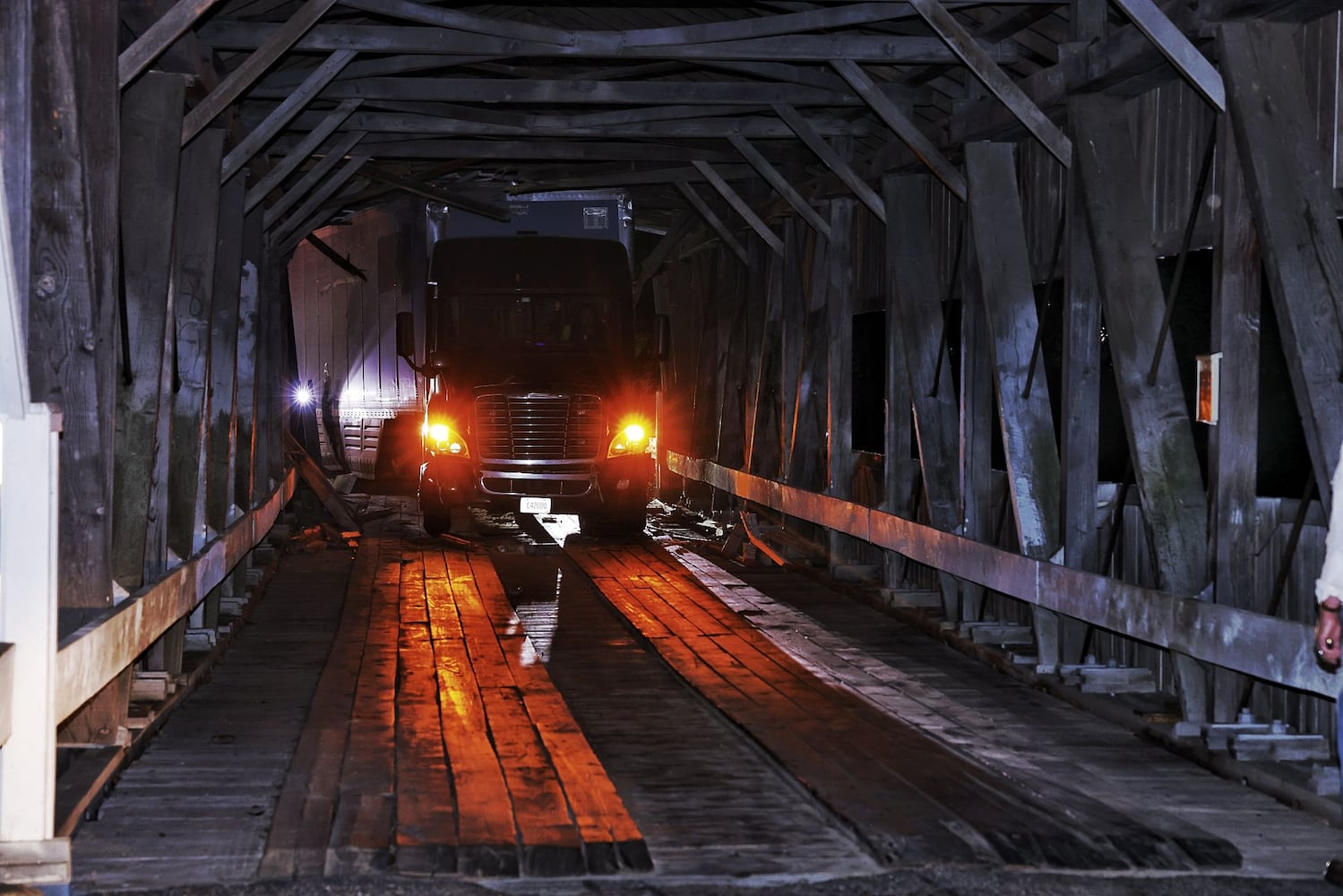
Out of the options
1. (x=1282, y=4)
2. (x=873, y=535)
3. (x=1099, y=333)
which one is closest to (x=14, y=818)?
(x=1282, y=4)

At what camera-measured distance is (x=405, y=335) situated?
659 inches

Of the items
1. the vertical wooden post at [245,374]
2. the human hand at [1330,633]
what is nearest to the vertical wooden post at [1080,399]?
the human hand at [1330,633]

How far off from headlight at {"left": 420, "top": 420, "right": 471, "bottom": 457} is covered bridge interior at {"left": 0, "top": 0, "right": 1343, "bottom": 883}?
4.51 feet

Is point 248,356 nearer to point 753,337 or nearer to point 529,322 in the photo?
point 529,322

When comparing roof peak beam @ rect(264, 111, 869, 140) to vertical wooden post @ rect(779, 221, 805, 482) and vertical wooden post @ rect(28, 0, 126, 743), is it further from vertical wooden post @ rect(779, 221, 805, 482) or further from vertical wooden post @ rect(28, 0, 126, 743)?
vertical wooden post @ rect(28, 0, 126, 743)

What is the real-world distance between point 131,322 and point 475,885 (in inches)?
149

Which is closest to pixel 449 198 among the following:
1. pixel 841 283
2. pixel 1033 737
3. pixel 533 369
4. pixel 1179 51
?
pixel 533 369

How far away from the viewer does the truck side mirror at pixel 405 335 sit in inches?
643

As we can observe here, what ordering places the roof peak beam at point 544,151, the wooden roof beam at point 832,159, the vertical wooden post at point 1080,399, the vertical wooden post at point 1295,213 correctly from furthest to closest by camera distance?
the roof peak beam at point 544,151 < the wooden roof beam at point 832,159 < the vertical wooden post at point 1080,399 < the vertical wooden post at point 1295,213

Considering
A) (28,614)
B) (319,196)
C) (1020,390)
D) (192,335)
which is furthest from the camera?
(319,196)

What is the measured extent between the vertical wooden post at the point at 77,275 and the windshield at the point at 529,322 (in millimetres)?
10825

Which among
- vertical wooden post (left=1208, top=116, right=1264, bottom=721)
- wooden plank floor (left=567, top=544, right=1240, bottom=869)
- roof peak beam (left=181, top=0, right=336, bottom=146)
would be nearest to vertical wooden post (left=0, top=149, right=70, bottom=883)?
wooden plank floor (left=567, top=544, right=1240, bottom=869)

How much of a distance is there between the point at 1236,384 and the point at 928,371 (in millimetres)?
4608

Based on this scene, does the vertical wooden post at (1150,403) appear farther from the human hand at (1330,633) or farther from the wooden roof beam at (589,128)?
the wooden roof beam at (589,128)
